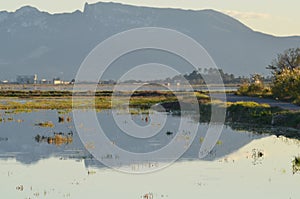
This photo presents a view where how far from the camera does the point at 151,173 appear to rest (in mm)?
27047

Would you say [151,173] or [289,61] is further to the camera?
[289,61]

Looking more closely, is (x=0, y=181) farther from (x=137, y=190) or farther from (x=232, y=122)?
(x=232, y=122)

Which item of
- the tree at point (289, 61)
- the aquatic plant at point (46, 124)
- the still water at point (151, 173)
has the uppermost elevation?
the tree at point (289, 61)

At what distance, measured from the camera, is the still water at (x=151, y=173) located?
74.3ft

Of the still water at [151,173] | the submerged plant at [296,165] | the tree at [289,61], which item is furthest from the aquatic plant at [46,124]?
the tree at [289,61]

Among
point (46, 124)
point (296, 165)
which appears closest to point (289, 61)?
point (46, 124)

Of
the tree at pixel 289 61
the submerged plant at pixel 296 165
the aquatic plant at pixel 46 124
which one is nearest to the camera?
the submerged plant at pixel 296 165

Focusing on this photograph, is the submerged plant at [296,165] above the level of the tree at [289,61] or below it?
below

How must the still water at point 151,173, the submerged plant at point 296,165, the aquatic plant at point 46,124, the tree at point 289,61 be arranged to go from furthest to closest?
1. the tree at point 289,61
2. the aquatic plant at point 46,124
3. the submerged plant at point 296,165
4. the still water at point 151,173

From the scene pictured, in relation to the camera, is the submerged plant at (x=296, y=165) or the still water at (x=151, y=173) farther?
the submerged plant at (x=296, y=165)

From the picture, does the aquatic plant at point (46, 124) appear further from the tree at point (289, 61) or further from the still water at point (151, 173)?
the tree at point (289, 61)

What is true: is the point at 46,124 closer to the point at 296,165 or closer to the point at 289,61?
the point at 296,165

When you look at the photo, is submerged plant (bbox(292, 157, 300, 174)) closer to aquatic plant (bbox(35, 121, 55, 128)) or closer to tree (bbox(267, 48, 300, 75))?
aquatic plant (bbox(35, 121, 55, 128))

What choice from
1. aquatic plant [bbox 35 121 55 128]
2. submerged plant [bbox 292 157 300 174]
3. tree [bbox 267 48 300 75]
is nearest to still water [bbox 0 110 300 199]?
submerged plant [bbox 292 157 300 174]
